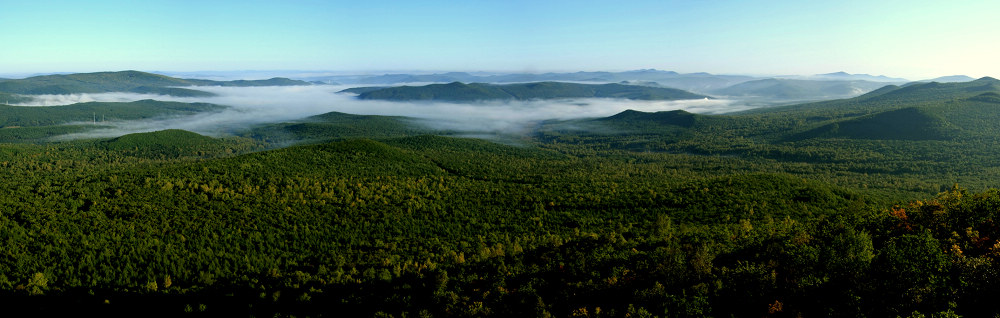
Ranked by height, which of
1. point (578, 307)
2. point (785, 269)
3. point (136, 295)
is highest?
point (785, 269)

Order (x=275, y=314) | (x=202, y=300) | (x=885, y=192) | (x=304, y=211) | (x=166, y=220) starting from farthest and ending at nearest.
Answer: (x=885, y=192) → (x=304, y=211) → (x=166, y=220) → (x=202, y=300) → (x=275, y=314)

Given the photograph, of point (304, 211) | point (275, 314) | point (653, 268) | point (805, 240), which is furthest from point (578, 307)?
point (304, 211)

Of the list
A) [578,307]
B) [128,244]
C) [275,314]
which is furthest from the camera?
[128,244]

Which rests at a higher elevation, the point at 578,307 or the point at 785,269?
the point at 785,269

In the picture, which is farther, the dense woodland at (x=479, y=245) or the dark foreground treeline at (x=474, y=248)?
the dense woodland at (x=479, y=245)

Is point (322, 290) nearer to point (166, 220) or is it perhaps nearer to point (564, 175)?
point (166, 220)

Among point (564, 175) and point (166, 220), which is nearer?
point (166, 220)

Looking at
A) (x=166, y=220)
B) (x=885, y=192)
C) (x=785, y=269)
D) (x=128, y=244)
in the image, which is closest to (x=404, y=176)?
(x=166, y=220)

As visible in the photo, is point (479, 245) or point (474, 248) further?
point (474, 248)

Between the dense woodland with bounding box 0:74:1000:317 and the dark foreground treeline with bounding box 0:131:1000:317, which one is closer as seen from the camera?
the dark foreground treeline with bounding box 0:131:1000:317

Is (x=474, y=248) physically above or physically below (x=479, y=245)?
below

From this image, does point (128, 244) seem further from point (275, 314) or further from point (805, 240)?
point (805, 240)
